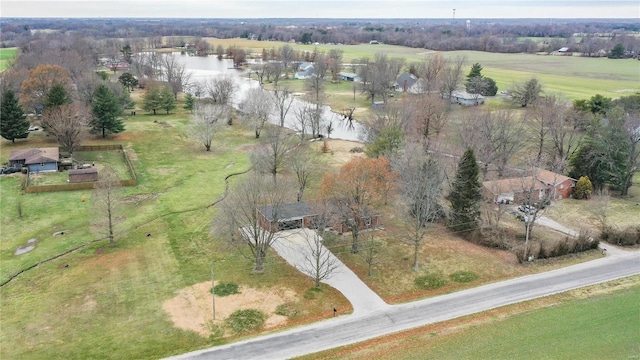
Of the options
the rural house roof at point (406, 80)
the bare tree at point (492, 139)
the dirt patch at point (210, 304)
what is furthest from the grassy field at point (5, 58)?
the dirt patch at point (210, 304)

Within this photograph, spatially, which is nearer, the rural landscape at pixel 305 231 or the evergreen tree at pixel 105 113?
the rural landscape at pixel 305 231

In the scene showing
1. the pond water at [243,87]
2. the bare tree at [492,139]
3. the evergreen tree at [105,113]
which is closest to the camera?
the bare tree at [492,139]

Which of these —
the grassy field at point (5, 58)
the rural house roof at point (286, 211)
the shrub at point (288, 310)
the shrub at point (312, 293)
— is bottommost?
the shrub at point (288, 310)

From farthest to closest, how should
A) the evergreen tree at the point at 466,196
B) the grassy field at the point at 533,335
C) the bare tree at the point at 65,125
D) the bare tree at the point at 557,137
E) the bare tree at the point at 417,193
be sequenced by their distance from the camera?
the bare tree at the point at 65,125 < the bare tree at the point at 557,137 < the evergreen tree at the point at 466,196 < the bare tree at the point at 417,193 < the grassy field at the point at 533,335

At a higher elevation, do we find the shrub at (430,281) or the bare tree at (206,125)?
the bare tree at (206,125)

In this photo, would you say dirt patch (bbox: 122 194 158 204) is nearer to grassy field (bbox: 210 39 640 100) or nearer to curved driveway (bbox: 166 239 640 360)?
curved driveway (bbox: 166 239 640 360)

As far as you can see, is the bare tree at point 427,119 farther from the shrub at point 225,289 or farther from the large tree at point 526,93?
the shrub at point 225,289

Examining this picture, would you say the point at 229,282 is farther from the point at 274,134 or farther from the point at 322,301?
the point at 274,134
